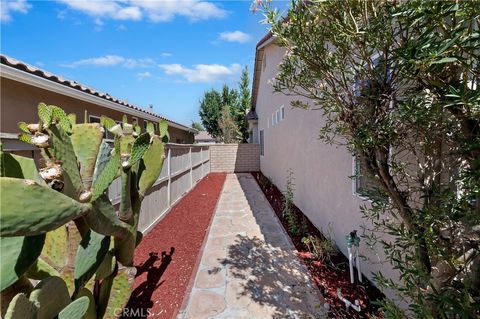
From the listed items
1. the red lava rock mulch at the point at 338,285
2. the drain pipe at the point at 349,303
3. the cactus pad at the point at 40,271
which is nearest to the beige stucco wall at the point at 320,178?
the red lava rock mulch at the point at 338,285

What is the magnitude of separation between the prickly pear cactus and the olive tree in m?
1.84

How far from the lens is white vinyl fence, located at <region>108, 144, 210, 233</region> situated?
19.7 ft

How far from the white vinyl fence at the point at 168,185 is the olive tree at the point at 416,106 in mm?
4076

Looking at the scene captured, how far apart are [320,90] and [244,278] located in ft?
10.6

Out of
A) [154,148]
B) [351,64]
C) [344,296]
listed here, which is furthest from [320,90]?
[344,296]

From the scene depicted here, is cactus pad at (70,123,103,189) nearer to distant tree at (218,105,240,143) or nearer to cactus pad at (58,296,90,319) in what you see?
cactus pad at (58,296,90,319)

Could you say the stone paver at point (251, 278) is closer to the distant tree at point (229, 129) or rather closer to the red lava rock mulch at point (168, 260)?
the red lava rock mulch at point (168, 260)

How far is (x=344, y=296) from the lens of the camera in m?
3.72

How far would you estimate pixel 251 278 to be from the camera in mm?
4391

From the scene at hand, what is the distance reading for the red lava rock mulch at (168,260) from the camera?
363cm

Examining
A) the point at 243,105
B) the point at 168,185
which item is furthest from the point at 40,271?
the point at 243,105

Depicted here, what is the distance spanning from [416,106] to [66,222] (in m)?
2.31

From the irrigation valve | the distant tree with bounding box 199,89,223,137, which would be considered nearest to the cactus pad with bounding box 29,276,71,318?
the irrigation valve

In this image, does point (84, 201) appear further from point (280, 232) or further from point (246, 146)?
point (246, 146)
